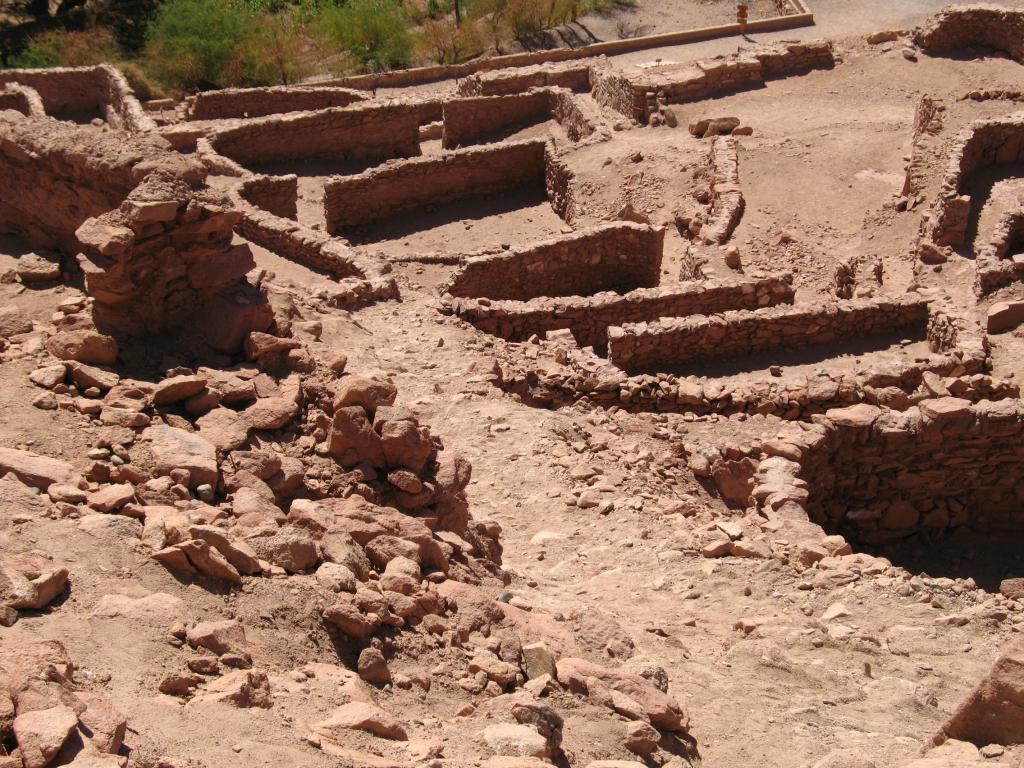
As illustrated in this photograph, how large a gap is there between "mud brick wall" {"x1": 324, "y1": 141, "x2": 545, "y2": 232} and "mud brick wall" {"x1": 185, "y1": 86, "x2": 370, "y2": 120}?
492cm

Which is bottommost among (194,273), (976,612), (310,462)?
(976,612)

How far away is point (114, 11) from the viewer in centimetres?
3366

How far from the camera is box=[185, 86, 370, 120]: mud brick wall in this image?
859 inches

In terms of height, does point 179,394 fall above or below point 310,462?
above

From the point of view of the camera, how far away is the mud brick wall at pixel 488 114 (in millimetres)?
20172

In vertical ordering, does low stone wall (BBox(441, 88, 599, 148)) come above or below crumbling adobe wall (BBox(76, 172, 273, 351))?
below

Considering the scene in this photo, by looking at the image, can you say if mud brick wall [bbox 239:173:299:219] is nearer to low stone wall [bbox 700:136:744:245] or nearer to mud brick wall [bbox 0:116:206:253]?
low stone wall [bbox 700:136:744:245]

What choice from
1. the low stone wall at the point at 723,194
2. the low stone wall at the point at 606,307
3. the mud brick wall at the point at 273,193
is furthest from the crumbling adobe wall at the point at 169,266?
the mud brick wall at the point at 273,193

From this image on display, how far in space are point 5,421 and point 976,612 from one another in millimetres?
5787

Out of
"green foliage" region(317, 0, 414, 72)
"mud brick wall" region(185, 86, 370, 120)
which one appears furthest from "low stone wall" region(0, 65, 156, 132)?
"green foliage" region(317, 0, 414, 72)

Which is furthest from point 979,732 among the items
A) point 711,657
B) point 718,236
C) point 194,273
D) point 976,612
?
point 718,236

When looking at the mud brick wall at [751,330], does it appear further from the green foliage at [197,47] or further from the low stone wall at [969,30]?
the green foliage at [197,47]

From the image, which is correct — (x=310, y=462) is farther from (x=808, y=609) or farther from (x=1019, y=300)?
(x=1019, y=300)

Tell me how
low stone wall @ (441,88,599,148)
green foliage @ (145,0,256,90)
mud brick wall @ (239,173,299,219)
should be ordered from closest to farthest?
1. mud brick wall @ (239,173,299,219)
2. low stone wall @ (441,88,599,148)
3. green foliage @ (145,0,256,90)
